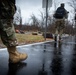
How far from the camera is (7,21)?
3676mm

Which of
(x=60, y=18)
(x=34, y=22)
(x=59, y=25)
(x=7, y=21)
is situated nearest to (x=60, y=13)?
(x=60, y=18)

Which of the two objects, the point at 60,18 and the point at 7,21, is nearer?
the point at 7,21

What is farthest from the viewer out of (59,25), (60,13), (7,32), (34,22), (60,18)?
(34,22)

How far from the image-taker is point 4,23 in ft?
11.9

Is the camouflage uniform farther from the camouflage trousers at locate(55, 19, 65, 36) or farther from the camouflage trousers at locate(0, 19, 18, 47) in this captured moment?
the camouflage trousers at locate(55, 19, 65, 36)

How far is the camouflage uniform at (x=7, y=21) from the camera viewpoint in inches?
141

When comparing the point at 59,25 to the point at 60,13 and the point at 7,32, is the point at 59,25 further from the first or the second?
the point at 7,32

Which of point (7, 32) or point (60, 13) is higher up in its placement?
point (60, 13)

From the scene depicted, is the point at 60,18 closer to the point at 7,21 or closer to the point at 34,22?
the point at 7,21

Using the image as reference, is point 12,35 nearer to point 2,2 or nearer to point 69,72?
point 2,2

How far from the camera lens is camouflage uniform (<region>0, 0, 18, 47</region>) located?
3.59 m

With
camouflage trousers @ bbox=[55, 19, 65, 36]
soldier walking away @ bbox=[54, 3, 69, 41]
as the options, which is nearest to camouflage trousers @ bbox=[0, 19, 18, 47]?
soldier walking away @ bbox=[54, 3, 69, 41]

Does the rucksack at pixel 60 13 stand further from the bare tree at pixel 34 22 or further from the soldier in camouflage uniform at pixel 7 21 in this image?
the bare tree at pixel 34 22

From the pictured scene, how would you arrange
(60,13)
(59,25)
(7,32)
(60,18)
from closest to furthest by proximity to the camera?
(7,32), (60,13), (60,18), (59,25)
